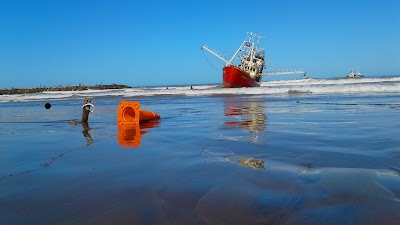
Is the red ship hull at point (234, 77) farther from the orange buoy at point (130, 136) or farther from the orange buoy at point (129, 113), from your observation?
the orange buoy at point (130, 136)

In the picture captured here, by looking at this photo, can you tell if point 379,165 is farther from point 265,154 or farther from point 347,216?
point 347,216

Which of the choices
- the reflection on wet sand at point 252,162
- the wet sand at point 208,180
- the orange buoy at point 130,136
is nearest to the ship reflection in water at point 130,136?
the orange buoy at point 130,136

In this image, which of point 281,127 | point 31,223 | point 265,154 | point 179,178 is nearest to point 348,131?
point 281,127

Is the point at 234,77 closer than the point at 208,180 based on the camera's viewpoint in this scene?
No

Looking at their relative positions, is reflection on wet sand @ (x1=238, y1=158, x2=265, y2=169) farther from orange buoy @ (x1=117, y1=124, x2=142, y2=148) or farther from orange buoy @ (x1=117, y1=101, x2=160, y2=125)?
orange buoy @ (x1=117, y1=101, x2=160, y2=125)

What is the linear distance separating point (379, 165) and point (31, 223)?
12.6ft

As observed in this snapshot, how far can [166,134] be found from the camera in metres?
7.55

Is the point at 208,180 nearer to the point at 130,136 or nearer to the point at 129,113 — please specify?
the point at 130,136

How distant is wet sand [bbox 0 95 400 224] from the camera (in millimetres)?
2684

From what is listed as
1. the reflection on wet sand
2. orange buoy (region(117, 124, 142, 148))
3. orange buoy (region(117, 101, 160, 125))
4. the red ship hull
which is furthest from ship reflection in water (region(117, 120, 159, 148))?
the red ship hull

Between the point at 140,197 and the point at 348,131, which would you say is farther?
the point at 348,131

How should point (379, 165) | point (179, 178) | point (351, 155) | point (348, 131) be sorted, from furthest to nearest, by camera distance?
point (348, 131), point (351, 155), point (379, 165), point (179, 178)

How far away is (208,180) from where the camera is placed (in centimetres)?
362

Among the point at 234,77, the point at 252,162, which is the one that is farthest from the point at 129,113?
the point at 234,77
